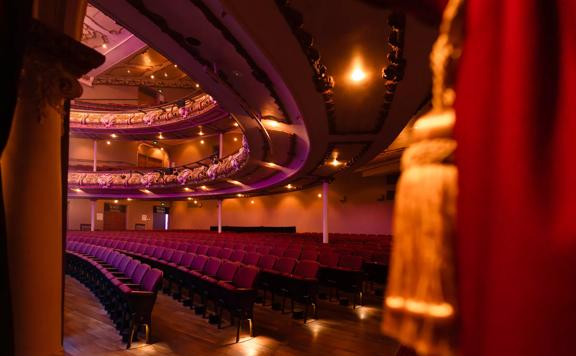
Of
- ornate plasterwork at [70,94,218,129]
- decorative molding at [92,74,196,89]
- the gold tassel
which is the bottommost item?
the gold tassel

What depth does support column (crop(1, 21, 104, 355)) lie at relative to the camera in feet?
5.36

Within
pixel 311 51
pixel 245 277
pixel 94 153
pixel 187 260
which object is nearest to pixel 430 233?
pixel 311 51

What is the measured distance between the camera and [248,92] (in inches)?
249

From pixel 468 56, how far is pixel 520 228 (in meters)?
0.29

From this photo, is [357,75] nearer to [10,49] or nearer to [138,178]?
[10,49]

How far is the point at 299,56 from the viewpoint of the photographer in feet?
14.6

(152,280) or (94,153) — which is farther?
(94,153)

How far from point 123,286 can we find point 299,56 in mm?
3954

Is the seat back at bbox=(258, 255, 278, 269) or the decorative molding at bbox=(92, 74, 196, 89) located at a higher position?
the decorative molding at bbox=(92, 74, 196, 89)

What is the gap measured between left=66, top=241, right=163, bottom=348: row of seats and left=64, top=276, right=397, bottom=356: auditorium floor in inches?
7.8

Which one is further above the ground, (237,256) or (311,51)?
(311,51)

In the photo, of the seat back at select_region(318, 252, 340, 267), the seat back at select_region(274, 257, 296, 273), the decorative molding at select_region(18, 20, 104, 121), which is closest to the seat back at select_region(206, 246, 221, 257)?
the seat back at select_region(274, 257, 296, 273)

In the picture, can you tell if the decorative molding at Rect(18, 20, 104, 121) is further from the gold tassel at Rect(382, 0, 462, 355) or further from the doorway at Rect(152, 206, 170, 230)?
the doorway at Rect(152, 206, 170, 230)

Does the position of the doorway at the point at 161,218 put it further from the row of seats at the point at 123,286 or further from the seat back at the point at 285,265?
the seat back at the point at 285,265
